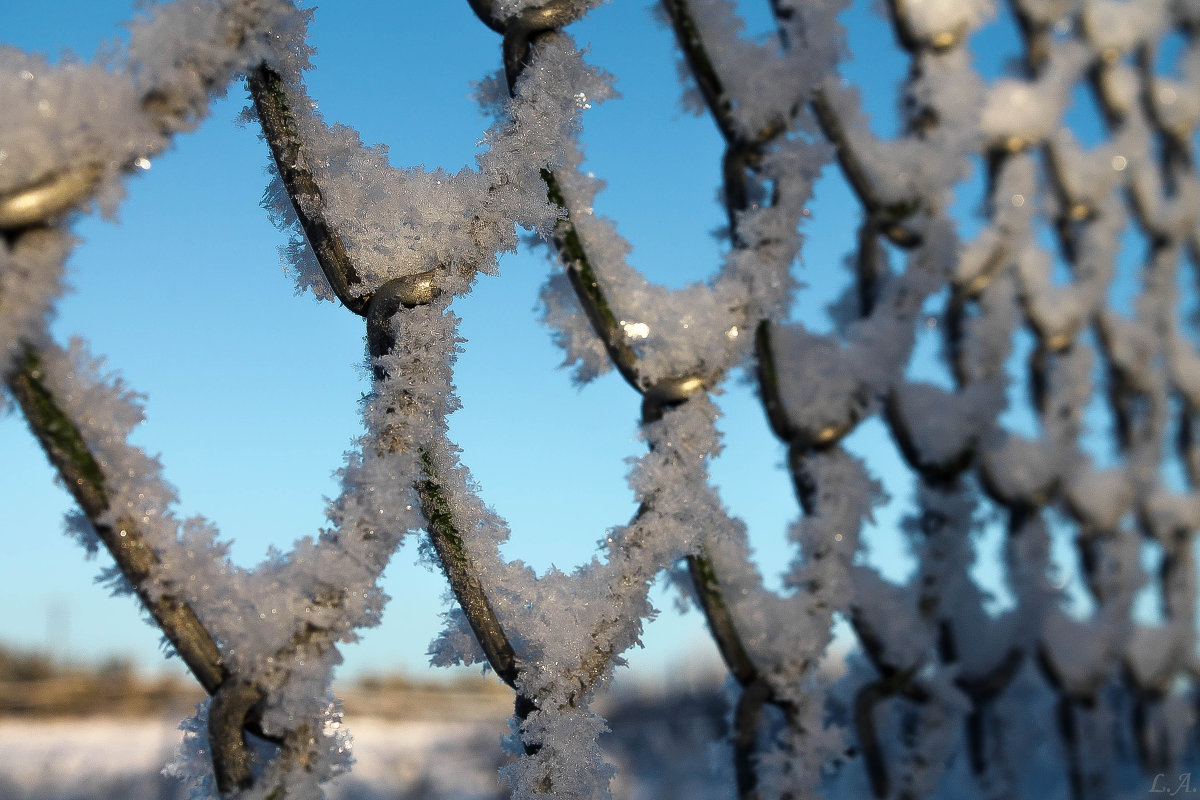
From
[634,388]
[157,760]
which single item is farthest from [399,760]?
[634,388]

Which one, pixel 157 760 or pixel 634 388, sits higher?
pixel 157 760

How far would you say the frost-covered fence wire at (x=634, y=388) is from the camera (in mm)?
218

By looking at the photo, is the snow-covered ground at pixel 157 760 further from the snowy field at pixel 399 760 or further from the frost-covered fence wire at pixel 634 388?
the frost-covered fence wire at pixel 634 388

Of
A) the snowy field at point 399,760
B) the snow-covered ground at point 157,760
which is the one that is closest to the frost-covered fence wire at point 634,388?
the snowy field at point 399,760

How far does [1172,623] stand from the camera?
0.78 meters

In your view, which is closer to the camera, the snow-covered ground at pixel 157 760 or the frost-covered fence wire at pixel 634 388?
the frost-covered fence wire at pixel 634 388

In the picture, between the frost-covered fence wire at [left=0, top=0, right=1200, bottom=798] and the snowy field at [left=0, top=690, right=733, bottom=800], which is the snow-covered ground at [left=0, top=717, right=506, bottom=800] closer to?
the snowy field at [left=0, top=690, right=733, bottom=800]

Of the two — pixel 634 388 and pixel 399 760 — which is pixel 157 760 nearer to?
pixel 399 760

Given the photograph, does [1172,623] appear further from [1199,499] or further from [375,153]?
[375,153]

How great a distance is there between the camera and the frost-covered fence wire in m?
0.22

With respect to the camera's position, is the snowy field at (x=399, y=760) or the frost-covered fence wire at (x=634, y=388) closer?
the frost-covered fence wire at (x=634, y=388)

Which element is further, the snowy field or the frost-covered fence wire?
the snowy field

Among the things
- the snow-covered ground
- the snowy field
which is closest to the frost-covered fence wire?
the snowy field

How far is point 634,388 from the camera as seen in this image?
0.32 metres
